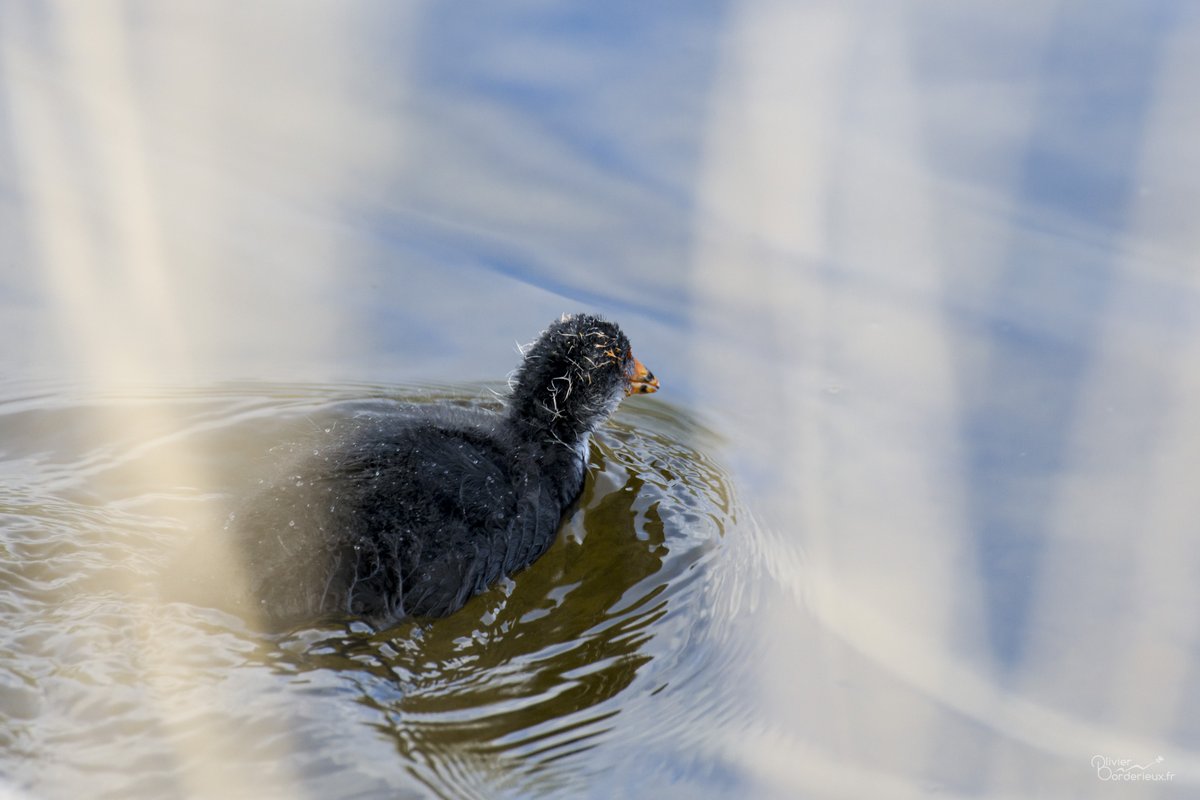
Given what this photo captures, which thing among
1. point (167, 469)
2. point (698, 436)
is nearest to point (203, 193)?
point (167, 469)

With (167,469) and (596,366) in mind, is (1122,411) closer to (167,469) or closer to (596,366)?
(596,366)

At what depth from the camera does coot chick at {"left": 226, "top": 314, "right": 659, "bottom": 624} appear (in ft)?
13.5

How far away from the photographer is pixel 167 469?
16.4 feet

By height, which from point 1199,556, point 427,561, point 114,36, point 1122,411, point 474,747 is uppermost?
point 114,36

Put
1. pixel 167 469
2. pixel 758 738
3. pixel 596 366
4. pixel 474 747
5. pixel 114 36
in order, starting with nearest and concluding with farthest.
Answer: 1. pixel 474 747
2. pixel 758 738
3. pixel 167 469
4. pixel 596 366
5. pixel 114 36

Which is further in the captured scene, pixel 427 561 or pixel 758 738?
pixel 427 561

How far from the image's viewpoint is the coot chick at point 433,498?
413 centimetres

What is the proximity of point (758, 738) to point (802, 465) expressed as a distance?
5.45 feet
